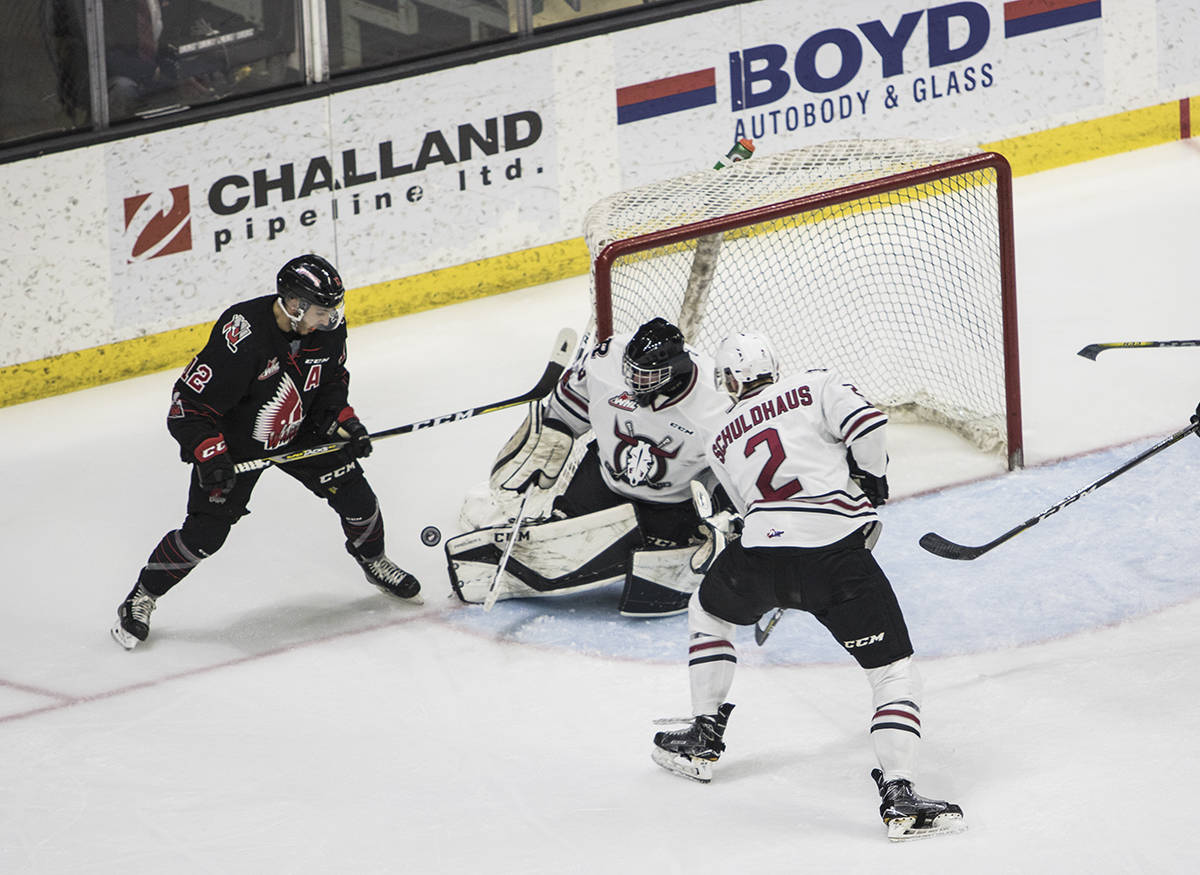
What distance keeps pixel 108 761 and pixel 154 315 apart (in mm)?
2651

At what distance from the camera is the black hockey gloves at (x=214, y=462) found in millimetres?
4359

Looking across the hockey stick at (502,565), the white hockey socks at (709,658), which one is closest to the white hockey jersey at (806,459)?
the white hockey socks at (709,658)

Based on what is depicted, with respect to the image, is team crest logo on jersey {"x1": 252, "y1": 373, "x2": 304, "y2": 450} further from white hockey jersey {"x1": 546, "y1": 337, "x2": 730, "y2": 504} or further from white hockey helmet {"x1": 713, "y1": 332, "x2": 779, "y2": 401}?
white hockey helmet {"x1": 713, "y1": 332, "x2": 779, "y2": 401}

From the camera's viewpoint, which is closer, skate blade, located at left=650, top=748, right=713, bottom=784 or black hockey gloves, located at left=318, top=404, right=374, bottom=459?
skate blade, located at left=650, top=748, right=713, bottom=784

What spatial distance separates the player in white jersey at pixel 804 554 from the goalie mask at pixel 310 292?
1.01 m

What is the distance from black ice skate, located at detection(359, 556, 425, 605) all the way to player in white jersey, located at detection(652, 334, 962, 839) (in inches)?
44.6

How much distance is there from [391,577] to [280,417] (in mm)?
547

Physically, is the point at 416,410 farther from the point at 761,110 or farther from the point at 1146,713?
the point at 1146,713

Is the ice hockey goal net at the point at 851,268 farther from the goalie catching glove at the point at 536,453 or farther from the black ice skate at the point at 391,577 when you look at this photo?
the black ice skate at the point at 391,577

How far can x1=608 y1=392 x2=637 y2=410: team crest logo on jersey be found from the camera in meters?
4.47

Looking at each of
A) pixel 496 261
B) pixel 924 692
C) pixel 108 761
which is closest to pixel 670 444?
pixel 924 692

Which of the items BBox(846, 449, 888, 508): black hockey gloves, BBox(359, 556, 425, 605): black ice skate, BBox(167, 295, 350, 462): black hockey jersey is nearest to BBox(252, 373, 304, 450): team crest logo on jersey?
BBox(167, 295, 350, 462): black hockey jersey

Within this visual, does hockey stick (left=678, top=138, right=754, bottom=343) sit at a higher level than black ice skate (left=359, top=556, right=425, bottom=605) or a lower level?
higher

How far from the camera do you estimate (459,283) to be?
22.8 ft
